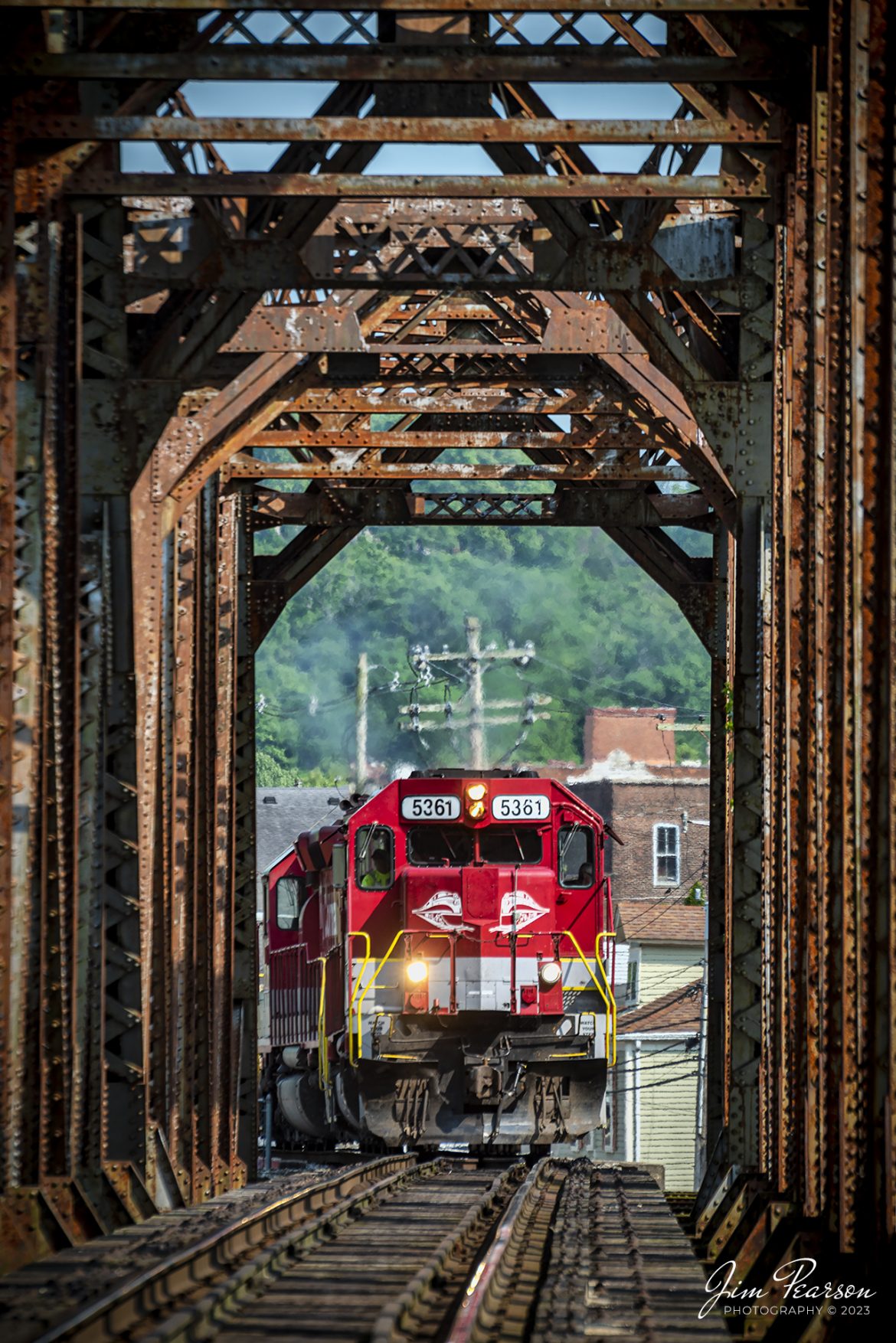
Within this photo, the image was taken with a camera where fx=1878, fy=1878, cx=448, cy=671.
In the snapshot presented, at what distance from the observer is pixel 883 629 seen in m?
7.61

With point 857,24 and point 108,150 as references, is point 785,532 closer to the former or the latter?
point 857,24

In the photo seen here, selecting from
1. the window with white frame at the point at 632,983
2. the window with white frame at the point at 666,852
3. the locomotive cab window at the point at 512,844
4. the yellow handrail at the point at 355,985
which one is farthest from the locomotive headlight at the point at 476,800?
the window with white frame at the point at 666,852

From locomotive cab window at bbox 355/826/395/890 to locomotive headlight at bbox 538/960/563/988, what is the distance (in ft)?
5.90

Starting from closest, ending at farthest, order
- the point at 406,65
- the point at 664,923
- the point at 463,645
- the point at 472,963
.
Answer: the point at 406,65 → the point at 472,963 → the point at 664,923 → the point at 463,645

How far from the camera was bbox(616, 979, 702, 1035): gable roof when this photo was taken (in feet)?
124

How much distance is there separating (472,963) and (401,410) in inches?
236

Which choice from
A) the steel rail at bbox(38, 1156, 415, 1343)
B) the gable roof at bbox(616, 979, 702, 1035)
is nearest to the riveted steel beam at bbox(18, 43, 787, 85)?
the steel rail at bbox(38, 1156, 415, 1343)

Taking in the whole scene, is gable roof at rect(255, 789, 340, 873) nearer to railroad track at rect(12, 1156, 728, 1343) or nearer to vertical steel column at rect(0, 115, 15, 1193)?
railroad track at rect(12, 1156, 728, 1343)

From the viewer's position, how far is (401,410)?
54.3ft

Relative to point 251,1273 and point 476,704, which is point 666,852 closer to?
point 476,704

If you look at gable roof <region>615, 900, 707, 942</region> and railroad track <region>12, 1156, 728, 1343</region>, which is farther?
gable roof <region>615, 900, 707, 942</region>

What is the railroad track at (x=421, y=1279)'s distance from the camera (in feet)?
24.6

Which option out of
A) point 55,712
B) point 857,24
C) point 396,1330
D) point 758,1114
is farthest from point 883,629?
point 758,1114

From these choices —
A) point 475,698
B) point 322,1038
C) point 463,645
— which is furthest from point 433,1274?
point 463,645
